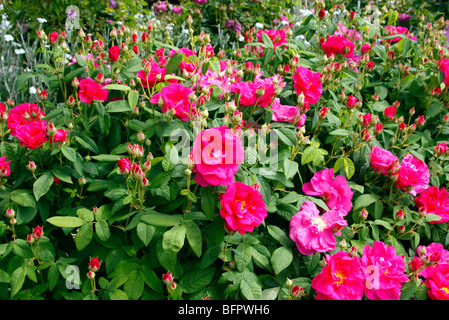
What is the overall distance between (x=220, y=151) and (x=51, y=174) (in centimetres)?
60

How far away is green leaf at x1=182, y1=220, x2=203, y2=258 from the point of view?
4.01 feet

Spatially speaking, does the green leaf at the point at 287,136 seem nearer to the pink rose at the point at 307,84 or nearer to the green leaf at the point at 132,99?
the pink rose at the point at 307,84

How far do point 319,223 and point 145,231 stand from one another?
1.79ft

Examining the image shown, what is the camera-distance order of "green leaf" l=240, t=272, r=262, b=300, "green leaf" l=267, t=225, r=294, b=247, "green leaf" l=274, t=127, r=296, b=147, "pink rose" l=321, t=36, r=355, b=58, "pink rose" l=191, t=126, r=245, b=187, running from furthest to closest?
"pink rose" l=321, t=36, r=355, b=58
"green leaf" l=274, t=127, r=296, b=147
"green leaf" l=267, t=225, r=294, b=247
"green leaf" l=240, t=272, r=262, b=300
"pink rose" l=191, t=126, r=245, b=187

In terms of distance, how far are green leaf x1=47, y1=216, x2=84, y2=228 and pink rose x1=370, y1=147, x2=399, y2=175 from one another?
1062mm

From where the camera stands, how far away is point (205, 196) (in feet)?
4.13

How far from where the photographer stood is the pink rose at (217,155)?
1.16 meters

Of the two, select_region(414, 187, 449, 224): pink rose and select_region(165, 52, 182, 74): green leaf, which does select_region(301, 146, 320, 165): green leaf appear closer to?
select_region(414, 187, 449, 224): pink rose

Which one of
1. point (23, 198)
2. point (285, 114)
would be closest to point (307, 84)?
point (285, 114)

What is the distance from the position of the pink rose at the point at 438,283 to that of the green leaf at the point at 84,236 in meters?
1.06

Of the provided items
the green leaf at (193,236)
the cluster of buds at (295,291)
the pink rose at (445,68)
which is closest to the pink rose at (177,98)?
the green leaf at (193,236)

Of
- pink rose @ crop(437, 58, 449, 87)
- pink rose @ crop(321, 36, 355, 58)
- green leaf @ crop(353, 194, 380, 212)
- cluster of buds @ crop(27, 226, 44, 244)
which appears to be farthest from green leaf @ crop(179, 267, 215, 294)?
pink rose @ crop(437, 58, 449, 87)
